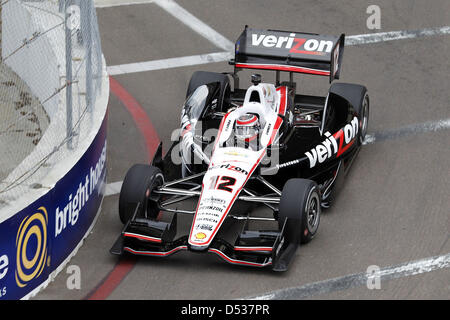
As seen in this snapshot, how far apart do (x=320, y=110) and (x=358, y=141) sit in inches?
26.5

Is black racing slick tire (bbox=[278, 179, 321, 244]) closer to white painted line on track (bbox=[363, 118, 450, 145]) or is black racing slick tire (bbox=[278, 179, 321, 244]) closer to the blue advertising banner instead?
the blue advertising banner

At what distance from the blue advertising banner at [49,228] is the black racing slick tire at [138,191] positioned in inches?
17.2

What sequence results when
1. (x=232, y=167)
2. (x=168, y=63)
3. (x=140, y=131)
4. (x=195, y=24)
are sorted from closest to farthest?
(x=232, y=167)
(x=140, y=131)
(x=168, y=63)
(x=195, y=24)

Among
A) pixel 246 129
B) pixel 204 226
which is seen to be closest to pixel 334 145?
pixel 246 129

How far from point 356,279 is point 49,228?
348 cm

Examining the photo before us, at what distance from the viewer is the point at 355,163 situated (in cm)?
1482

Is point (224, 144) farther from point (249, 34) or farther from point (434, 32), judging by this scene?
point (434, 32)

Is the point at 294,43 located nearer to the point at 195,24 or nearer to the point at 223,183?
the point at 223,183

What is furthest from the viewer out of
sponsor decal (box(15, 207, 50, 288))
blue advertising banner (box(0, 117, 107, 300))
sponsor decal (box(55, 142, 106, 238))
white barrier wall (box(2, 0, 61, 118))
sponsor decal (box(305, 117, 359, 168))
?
sponsor decal (box(305, 117, 359, 168))

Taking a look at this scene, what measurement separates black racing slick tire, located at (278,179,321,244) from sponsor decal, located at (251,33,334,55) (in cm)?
252

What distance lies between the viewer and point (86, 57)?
13.0 m

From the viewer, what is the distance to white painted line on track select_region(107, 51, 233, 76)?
57.6ft

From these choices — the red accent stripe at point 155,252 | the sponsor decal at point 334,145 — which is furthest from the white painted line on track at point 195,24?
the red accent stripe at point 155,252

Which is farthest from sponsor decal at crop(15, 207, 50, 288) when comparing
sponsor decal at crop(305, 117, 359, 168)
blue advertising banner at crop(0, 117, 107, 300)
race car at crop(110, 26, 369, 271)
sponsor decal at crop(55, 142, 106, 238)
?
sponsor decal at crop(305, 117, 359, 168)
